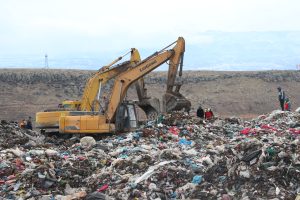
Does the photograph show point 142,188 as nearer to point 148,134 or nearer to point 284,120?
point 148,134

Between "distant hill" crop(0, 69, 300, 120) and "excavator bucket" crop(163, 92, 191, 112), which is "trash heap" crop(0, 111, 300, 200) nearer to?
"excavator bucket" crop(163, 92, 191, 112)

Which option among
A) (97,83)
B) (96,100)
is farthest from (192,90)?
(96,100)

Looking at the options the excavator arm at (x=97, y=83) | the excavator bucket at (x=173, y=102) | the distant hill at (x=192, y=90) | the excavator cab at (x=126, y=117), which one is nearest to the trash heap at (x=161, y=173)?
the excavator cab at (x=126, y=117)

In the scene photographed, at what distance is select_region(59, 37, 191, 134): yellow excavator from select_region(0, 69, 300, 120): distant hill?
15.9 metres

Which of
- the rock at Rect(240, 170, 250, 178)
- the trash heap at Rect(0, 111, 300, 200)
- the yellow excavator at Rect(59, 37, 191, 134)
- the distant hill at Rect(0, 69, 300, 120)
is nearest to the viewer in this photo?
the trash heap at Rect(0, 111, 300, 200)

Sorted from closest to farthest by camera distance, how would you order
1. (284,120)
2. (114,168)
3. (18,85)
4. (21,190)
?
(21,190), (114,168), (284,120), (18,85)

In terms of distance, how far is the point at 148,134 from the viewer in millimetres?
13211

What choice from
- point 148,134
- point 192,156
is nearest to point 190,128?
point 148,134

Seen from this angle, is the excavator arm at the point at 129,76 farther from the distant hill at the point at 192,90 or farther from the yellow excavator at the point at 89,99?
the distant hill at the point at 192,90

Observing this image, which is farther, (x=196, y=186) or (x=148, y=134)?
(x=148, y=134)

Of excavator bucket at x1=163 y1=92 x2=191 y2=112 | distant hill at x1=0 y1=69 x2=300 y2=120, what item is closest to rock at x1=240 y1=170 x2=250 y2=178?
excavator bucket at x1=163 y1=92 x2=191 y2=112

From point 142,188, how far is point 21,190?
2011 millimetres

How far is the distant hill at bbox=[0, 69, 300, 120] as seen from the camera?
33.2 metres

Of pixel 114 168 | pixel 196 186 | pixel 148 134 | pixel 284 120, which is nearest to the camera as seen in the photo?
pixel 196 186
